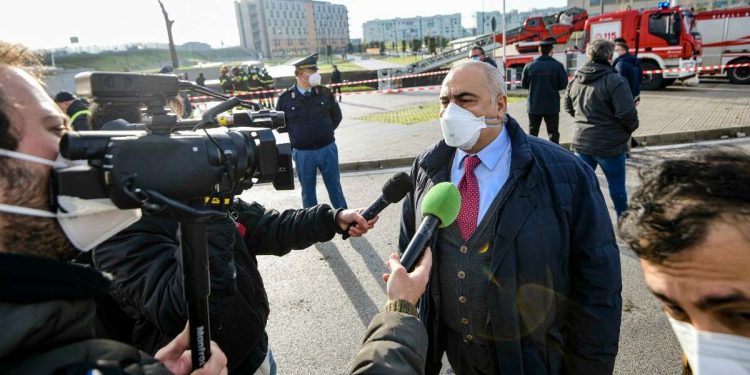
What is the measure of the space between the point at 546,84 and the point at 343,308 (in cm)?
492

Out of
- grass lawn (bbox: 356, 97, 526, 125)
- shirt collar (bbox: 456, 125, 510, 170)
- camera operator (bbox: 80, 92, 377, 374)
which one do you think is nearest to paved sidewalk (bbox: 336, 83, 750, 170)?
grass lawn (bbox: 356, 97, 526, 125)

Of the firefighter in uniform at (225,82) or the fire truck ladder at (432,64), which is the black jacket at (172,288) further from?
the fire truck ladder at (432,64)

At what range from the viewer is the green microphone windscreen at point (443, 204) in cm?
153

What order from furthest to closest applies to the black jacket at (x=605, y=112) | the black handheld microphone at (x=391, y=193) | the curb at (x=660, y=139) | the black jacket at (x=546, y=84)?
the curb at (x=660, y=139)
the black jacket at (x=546, y=84)
the black jacket at (x=605, y=112)
the black handheld microphone at (x=391, y=193)

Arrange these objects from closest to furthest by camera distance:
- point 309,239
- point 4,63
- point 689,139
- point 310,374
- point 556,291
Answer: point 4,63, point 556,291, point 309,239, point 310,374, point 689,139

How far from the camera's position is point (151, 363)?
892 mm

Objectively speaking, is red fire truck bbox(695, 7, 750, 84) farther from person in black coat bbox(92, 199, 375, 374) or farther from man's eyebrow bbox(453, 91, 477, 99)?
person in black coat bbox(92, 199, 375, 374)

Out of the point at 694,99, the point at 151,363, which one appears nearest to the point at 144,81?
the point at 151,363

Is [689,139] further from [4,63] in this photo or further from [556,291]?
[4,63]

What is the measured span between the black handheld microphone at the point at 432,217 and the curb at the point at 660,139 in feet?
20.7

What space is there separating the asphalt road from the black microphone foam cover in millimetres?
1461

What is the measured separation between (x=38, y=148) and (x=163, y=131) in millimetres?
247

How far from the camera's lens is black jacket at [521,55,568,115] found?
22.2 feet

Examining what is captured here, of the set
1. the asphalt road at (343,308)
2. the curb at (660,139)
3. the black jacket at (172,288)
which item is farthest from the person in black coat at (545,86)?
the black jacket at (172,288)
